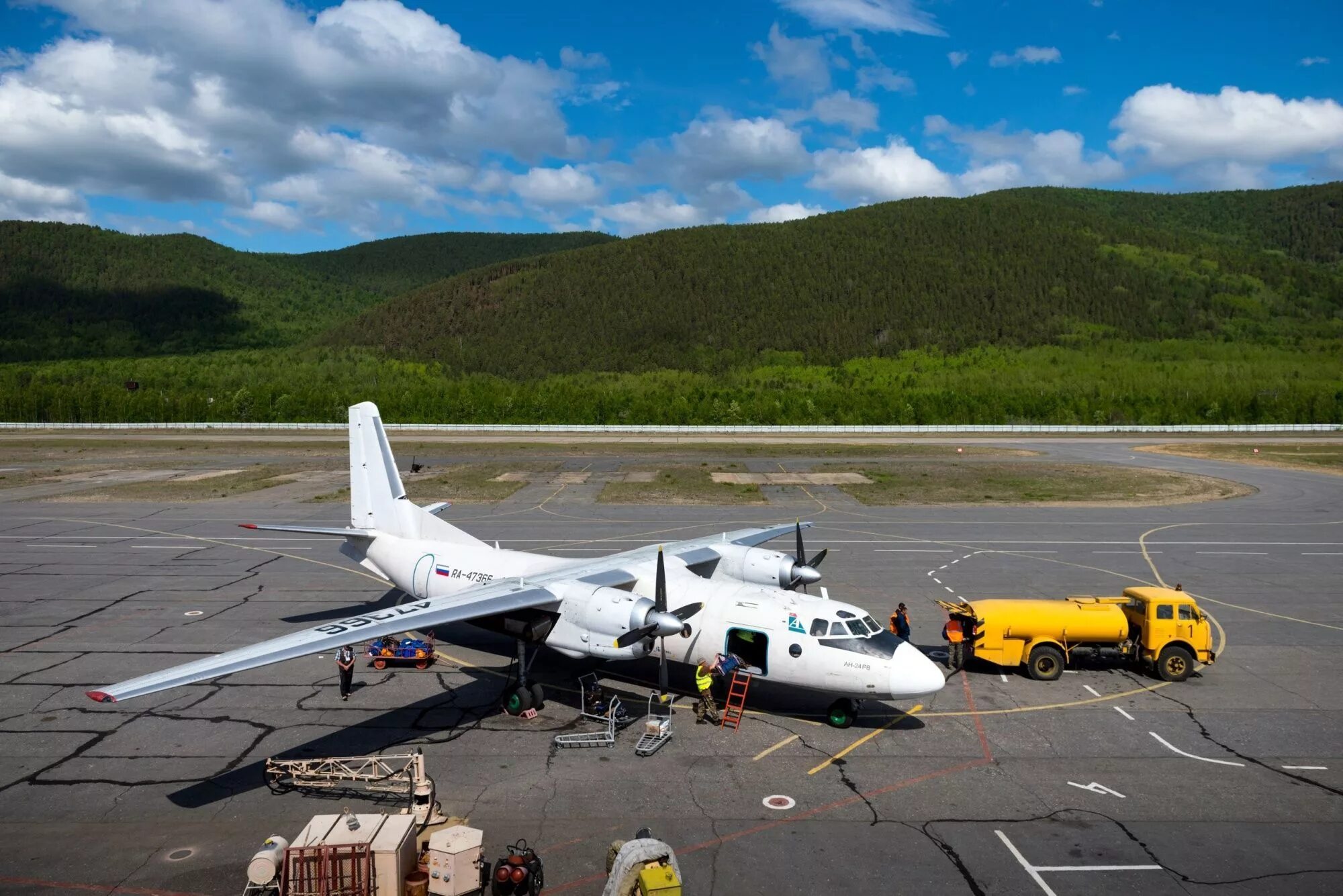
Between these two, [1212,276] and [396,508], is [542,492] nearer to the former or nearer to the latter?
[396,508]

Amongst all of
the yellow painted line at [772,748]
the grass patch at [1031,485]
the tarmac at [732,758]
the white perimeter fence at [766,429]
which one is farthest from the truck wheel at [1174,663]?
the white perimeter fence at [766,429]

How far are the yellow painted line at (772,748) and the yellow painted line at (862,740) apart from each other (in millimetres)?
1133

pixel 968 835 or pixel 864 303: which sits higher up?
pixel 864 303

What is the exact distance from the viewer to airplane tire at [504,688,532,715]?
20.0 metres

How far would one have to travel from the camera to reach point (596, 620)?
19469mm

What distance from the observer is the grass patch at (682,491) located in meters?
52.3

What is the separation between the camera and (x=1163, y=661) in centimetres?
2231

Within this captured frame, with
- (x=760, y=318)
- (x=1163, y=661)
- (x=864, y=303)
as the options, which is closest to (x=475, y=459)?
(x=1163, y=661)

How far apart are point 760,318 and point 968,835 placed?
181 meters

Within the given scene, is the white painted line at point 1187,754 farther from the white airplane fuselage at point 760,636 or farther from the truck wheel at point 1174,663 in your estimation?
the white airplane fuselage at point 760,636

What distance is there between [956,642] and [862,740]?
18.1 ft

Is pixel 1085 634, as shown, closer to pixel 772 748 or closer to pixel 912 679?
pixel 912 679

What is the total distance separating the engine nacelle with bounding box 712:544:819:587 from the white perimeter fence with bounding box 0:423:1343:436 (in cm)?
7277

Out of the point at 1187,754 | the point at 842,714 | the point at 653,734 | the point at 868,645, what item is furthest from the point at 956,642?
the point at 653,734
